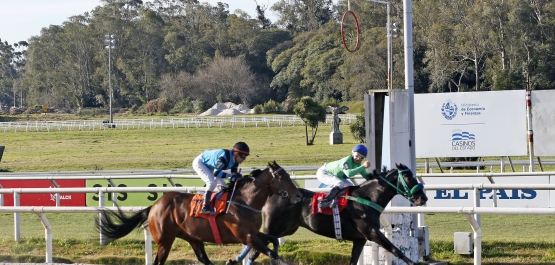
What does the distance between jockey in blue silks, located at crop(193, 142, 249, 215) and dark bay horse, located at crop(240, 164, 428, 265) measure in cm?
61

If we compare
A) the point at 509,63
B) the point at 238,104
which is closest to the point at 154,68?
the point at 238,104

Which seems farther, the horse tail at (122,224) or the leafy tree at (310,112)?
the leafy tree at (310,112)

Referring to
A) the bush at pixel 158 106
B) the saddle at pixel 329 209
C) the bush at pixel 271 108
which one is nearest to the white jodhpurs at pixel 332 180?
the saddle at pixel 329 209

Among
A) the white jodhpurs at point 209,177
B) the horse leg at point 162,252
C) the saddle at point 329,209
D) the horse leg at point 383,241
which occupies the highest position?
the white jodhpurs at point 209,177

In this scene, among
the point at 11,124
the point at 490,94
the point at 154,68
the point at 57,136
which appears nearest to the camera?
the point at 490,94

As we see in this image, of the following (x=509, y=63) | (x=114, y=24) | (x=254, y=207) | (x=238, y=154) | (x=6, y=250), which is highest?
(x=114, y=24)

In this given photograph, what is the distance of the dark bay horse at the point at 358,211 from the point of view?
24.2 feet

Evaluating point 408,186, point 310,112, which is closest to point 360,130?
point 310,112

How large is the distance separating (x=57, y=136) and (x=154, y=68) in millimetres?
30853

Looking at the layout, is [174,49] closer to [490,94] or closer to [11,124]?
[11,124]

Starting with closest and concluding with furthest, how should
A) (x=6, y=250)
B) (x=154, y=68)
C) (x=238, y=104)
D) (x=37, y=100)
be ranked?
(x=6, y=250)
(x=238, y=104)
(x=154, y=68)
(x=37, y=100)

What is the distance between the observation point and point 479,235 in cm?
738

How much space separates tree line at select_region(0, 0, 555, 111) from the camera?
1569 inches

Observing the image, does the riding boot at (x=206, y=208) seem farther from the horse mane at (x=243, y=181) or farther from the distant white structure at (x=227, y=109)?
the distant white structure at (x=227, y=109)
